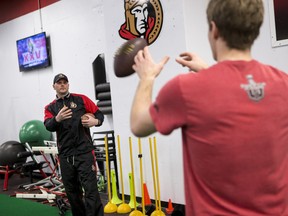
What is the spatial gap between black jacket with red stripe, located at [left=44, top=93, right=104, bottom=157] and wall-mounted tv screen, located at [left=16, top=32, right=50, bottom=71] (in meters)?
3.26

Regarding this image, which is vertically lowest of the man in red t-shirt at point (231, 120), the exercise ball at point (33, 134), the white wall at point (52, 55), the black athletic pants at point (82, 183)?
the black athletic pants at point (82, 183)

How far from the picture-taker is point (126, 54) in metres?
1.66

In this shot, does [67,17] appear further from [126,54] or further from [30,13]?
[126,54]

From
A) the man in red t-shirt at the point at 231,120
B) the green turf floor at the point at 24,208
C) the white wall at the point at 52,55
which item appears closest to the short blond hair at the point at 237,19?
the man in red t-shirt at the point at 231,120

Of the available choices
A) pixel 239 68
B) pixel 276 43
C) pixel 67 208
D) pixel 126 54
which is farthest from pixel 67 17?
pixel 239 68

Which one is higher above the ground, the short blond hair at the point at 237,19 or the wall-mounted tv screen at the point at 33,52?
the wall-mounted tv screen at the point at 33,52

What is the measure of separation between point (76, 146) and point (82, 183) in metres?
→ 0.41

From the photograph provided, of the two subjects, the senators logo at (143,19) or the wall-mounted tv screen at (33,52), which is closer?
the senators logo at (143,19)

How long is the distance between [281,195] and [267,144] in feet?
0.65

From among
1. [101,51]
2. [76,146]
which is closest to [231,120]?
[76,146]

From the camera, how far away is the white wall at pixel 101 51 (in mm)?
3934

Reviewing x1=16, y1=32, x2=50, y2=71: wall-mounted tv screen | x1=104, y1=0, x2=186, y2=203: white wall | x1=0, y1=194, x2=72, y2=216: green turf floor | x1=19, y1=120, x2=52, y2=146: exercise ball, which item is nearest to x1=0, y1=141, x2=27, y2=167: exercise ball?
x1=19, y1=120, x2=52, y2=146: exercise ball

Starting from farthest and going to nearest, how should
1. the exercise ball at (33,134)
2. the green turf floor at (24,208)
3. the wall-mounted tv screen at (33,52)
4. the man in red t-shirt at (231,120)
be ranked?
the wall-mounted tv screen at (33,52) < the exercise ball at (33,134) < the green turf floor at (24,208) < the man in red t-shirt at (231,120)

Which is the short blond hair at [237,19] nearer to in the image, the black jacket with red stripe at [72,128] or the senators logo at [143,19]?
the black jacket with red stripe at [72,128]
